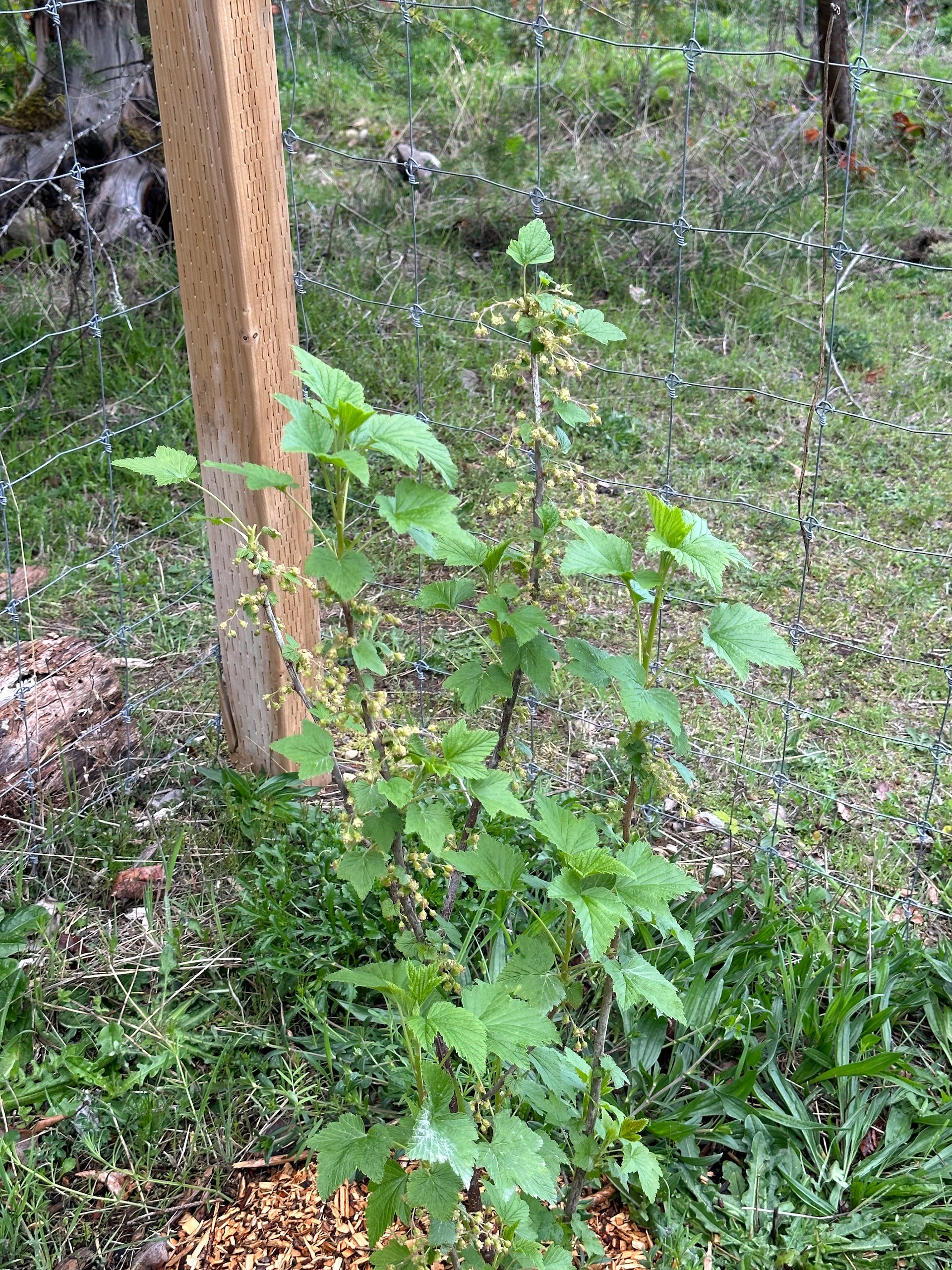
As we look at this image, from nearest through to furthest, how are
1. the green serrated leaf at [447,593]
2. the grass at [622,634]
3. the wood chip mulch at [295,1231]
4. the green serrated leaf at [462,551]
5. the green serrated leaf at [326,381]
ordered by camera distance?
1. the green serrated leaf at [326,381]
2. the green serrated leaf at [462,551]
3. the green serrated leaf at [447,593]
4. the wood chip mulch at [295,1231]
5. the grass at [622,634]

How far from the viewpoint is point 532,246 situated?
1722 millimetres

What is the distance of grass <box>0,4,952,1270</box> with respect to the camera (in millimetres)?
2217

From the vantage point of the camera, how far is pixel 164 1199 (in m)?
2.10

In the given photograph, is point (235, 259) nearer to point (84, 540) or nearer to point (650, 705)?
point (650, 705)

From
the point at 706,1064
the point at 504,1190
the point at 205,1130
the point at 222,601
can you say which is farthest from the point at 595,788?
the point at 504,1190

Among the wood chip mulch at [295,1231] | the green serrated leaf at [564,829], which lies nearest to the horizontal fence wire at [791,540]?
the green serrated leaf at [564,829]

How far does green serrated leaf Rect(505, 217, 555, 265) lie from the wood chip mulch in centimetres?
157

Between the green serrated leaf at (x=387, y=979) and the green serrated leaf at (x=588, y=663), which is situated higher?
the green serrated leaf at (x=588, y=663)

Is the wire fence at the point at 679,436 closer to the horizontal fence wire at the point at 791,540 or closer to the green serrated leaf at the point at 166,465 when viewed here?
the horizontal fence wire at the point at 791,540

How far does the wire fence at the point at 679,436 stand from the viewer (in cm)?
285

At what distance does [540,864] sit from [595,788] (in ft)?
1.12

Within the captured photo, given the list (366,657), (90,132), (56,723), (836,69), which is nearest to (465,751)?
(366,657)

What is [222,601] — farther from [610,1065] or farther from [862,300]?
[862,300]

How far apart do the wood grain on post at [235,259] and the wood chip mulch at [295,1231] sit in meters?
1.07
